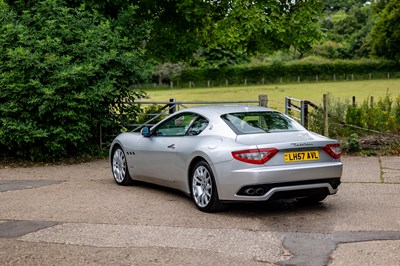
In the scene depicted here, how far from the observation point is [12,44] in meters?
15.7

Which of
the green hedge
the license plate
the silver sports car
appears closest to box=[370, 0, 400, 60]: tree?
the green hedge

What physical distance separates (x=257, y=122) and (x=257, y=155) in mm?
994

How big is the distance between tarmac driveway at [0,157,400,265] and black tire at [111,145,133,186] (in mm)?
224

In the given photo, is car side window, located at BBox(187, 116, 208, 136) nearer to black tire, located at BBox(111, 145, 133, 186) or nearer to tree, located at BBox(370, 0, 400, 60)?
black tire, located at BBox(111, 145, 133, 186)

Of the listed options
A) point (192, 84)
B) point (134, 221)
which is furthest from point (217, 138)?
point (192, 84)

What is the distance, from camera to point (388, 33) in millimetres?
82500

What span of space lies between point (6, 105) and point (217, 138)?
7955mm

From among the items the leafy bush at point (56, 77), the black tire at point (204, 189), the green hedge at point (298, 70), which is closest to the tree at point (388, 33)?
the green hedge at point (298, 70)

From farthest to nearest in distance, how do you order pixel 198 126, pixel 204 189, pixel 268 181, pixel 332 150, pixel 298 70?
pixel 298 70 → pixel 198 126 → pixel 204 189 → pixel 332 150 → pixel 268 181

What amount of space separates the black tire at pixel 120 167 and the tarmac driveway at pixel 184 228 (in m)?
0.22

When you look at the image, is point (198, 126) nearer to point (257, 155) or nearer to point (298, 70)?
point (257, 155)

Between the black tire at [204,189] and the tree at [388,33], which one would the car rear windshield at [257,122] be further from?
the tree at [388,33]

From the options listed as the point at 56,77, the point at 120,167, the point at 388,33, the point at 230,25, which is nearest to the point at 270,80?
the point at 388,33

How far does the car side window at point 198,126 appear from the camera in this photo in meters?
9.52
